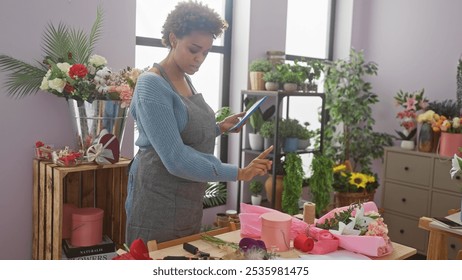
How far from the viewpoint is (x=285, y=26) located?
3.75 m

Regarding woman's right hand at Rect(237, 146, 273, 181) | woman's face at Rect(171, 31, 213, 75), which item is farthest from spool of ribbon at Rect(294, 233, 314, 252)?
woman's face at Rect(171, 31, 213, 75)

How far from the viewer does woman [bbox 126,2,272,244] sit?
1.58 metres

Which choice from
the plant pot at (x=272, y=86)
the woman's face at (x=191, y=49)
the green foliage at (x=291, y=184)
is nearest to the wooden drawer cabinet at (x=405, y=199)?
the green foliage at (x=291, y=184)

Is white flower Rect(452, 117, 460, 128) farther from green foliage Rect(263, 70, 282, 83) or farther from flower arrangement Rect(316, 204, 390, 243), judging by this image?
flower arrangement Rect(316, 204, 390, 243)

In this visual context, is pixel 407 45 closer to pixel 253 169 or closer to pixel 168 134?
pixel 253 169

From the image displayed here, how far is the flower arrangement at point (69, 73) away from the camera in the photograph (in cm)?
226

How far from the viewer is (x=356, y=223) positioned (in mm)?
1552

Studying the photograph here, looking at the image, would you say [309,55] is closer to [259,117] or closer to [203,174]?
[259,117]

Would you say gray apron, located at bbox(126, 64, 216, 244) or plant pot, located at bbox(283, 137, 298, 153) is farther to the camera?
plant pot, located at bbox(283, 137, 298, 153)

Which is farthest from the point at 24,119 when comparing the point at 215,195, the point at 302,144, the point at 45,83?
the point at 302,144

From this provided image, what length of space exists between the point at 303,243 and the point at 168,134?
0.53m

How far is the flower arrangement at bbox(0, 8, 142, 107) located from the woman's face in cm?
72
